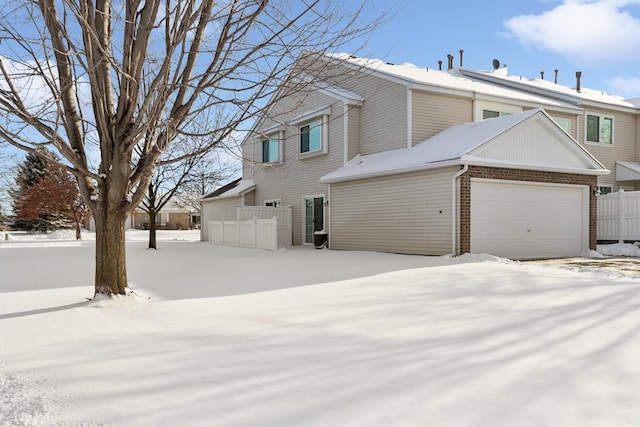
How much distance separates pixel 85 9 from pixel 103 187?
235 centimetres

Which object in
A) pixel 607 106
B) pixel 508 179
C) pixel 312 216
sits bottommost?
pixel 312 216

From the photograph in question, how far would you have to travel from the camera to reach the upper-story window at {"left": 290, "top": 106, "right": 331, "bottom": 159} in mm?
18516

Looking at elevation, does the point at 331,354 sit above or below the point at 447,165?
below

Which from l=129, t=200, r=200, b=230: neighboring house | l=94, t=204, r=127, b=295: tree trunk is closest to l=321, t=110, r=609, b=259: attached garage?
l=94, t=204, r=127, b=295: tree trunk

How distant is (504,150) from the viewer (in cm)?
1326

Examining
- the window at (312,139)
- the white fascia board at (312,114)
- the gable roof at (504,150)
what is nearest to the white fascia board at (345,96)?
the white fascia board at (312,114)

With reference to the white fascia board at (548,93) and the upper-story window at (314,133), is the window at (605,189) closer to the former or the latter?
the white fascia board at (548,93)

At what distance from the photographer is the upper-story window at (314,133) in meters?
18.5

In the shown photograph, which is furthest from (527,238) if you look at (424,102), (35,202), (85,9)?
(35,202)

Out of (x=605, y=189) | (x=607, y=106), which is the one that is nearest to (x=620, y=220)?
(x=605, y=189)

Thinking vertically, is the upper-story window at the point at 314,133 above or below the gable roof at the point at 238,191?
above

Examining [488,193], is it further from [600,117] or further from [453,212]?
[600,117]

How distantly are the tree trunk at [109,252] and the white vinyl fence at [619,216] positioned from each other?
16.0 metres

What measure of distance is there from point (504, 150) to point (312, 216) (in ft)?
26.8
